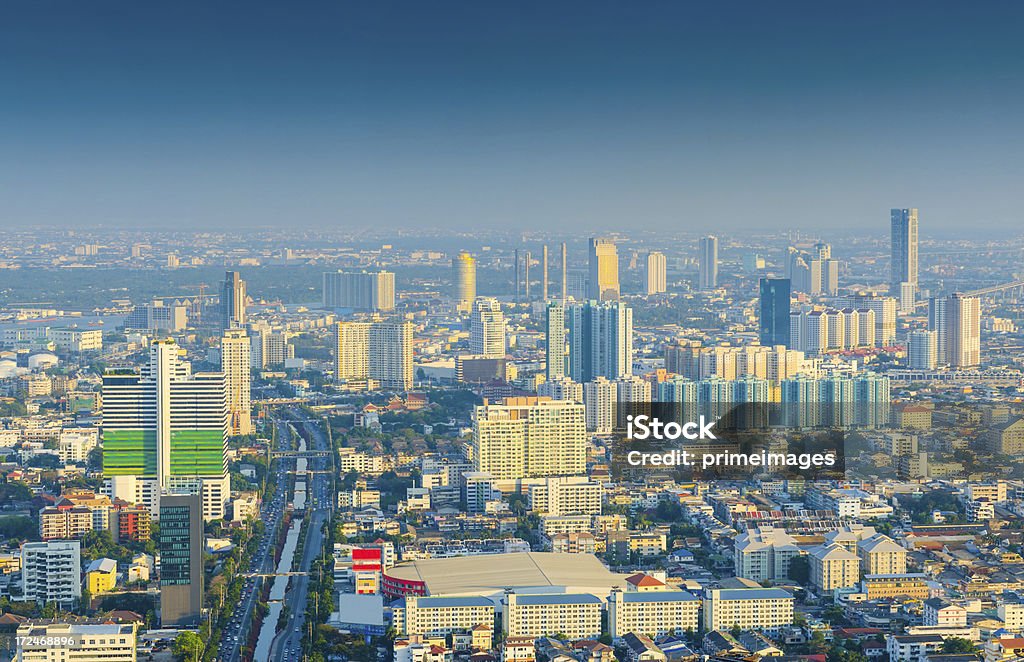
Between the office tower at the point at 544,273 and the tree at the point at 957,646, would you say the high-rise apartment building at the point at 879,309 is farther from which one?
the tree at the point at 957,646

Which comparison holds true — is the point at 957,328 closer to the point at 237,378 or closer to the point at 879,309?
the point at 879,309

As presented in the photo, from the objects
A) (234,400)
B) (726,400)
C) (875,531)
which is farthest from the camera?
(234,400)

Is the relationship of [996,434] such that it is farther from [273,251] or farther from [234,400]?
[273,251]

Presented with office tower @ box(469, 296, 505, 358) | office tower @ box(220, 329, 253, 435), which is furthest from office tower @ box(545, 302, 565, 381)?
office tower @ box(220, 329, 253, 435)

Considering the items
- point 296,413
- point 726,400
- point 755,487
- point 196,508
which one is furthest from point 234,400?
point 196,508

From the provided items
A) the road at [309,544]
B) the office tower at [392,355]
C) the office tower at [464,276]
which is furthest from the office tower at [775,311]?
the road at [309,544]
